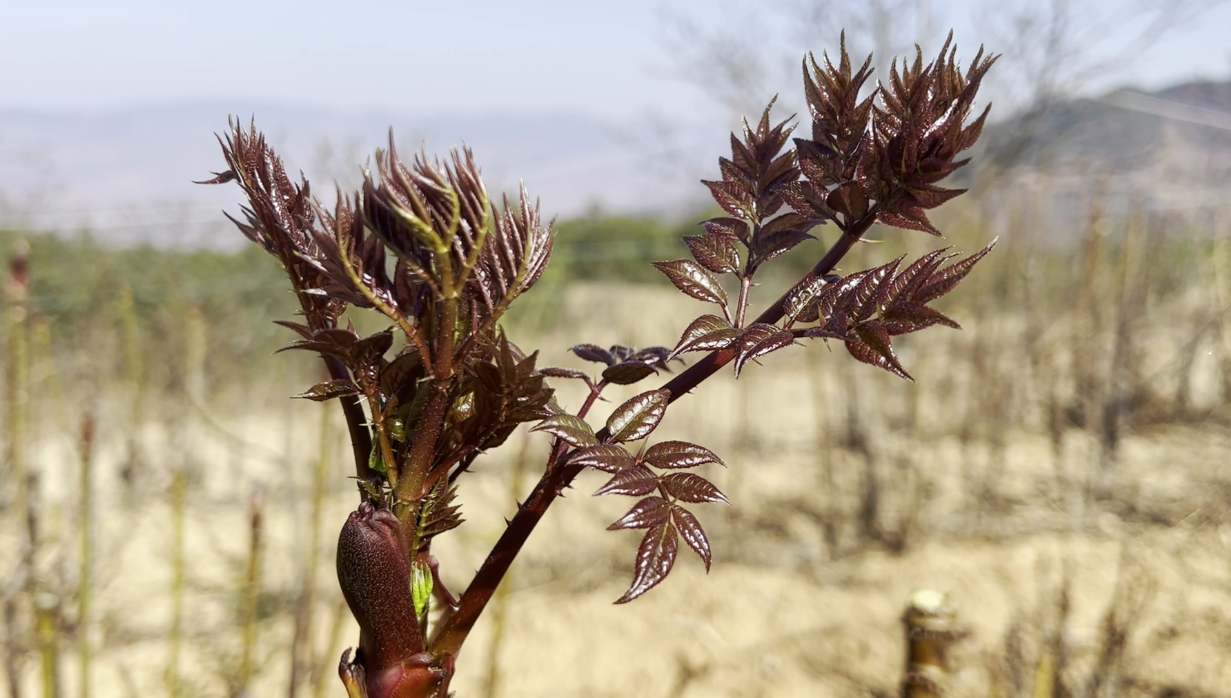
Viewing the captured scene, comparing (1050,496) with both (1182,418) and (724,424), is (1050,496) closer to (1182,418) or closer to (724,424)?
(1182,418)

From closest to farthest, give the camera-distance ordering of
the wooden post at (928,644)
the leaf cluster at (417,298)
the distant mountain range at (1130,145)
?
the leaf cluster at (417,298) < the wooden post at (928,644) < the distant mountain range at (1130,145)

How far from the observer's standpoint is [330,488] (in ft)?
15.8

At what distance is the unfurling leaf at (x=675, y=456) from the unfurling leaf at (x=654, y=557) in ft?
0.13

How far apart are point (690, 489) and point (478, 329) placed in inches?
6.2

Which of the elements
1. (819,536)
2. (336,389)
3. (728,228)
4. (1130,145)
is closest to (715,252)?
(728,228)

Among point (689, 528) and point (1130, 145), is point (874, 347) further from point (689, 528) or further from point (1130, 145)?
point (1130, 145)

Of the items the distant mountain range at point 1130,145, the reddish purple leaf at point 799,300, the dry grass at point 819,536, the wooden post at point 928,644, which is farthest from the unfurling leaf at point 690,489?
the distant mountain range at point 1130,145

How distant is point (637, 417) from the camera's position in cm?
54

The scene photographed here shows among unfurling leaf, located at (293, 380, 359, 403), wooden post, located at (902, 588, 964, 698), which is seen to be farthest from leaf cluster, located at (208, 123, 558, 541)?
wooden post, located at (902, 588, 964, 698)

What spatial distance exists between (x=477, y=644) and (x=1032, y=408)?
3.75m

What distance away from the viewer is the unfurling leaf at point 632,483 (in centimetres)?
50

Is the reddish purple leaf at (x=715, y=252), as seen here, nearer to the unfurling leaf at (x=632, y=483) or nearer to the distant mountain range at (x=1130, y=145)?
the unfurling leaf at (x=632, y=483)

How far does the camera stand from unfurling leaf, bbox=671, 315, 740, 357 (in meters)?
0.50

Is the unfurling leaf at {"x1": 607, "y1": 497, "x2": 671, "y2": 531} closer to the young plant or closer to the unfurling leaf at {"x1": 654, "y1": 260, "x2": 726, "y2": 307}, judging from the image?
the young plant
